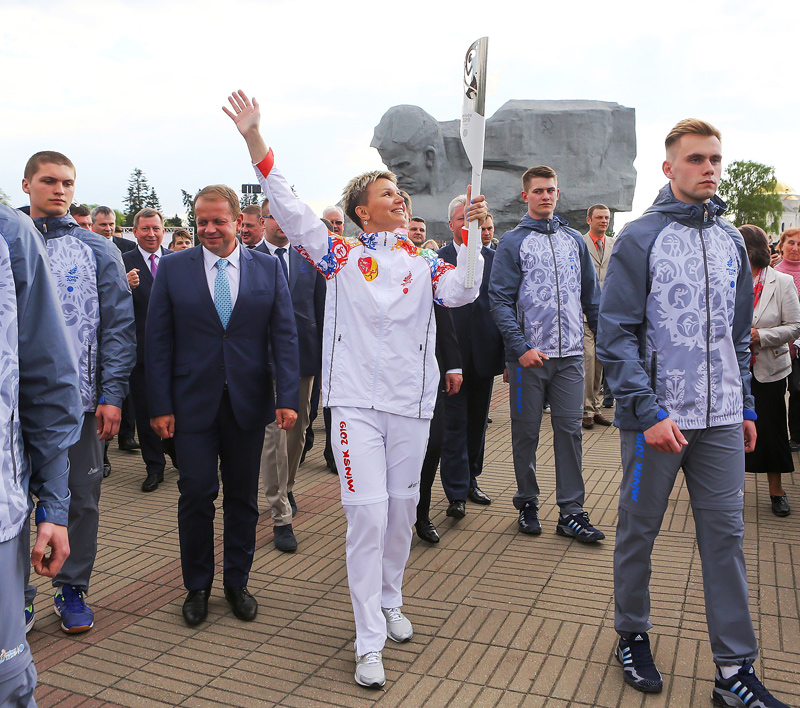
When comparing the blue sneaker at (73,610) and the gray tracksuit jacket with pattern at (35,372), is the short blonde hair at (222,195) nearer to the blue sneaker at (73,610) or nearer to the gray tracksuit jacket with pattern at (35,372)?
the gray tracksuit jacket with pattern at (35,372)

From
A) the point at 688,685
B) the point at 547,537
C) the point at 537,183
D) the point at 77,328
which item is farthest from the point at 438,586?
the point at 537,183

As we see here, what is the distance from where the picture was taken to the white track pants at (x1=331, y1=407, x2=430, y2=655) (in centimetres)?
319

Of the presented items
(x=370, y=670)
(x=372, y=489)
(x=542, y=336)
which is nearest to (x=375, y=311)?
(x=372, y=489)

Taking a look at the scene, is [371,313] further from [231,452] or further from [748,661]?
[748,661]

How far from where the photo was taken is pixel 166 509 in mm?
5676

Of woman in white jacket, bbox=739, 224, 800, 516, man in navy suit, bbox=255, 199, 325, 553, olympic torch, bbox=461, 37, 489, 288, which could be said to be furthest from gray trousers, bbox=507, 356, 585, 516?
olympic torch, bbox=461, 37, 489, 288

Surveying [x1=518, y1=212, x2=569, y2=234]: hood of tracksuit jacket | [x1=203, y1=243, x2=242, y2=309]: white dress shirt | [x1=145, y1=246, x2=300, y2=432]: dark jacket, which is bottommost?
[x1=145, y1=246, x2=300, y2=432]: dark jacket

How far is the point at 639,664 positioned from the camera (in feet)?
10.1

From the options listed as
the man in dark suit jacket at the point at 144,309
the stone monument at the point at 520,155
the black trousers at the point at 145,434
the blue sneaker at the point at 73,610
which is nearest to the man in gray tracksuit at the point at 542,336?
the blue sneaker at the point at 73,610

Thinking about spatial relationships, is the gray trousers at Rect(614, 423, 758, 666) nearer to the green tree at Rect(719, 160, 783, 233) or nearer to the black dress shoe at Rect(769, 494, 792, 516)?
the black dress shoe at Rect(769, 494, 792, 516)

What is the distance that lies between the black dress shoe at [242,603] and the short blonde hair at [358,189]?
74.3 inches

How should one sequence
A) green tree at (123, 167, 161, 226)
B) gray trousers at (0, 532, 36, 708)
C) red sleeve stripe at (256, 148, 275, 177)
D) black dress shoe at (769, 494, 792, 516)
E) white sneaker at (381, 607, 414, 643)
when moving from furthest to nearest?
1. green tree at (123, 167, 161, 226)
2. black dress shoe at (769, 494, 792, 516)
3. white sneaker at (381, 607, 414, 643)
4. red sleeve stripe at (256, 148, 275, 177)
5. gray trousers at (0, 532, 36, 708)

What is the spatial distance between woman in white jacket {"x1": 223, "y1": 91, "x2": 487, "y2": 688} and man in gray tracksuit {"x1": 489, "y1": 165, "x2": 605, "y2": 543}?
5.08 ft

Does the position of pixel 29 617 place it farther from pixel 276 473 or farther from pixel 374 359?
pixel 374 359
